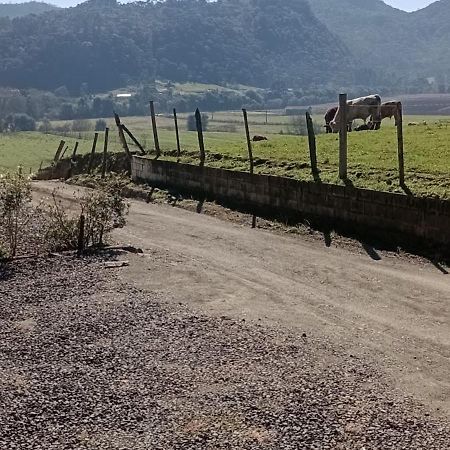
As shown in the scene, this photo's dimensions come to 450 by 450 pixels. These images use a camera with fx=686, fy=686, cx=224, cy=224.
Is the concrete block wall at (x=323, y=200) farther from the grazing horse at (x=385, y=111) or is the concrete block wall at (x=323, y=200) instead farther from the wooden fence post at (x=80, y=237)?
the grazing horse at (x=385, y=111)

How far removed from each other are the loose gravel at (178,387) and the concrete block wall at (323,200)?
5.60 meters

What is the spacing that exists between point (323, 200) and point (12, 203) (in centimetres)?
709

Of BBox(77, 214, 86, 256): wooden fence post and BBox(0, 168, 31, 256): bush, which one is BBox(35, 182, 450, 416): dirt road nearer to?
BBox(77, 214, 86, 256): wooden fence post

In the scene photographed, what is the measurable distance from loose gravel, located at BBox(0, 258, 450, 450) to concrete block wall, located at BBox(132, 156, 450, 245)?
560cm

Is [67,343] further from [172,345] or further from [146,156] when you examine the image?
[146,156]

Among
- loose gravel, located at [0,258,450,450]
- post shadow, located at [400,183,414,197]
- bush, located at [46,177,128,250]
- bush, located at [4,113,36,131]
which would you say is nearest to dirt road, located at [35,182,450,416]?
loose gravel, located at [0,258,450,450]

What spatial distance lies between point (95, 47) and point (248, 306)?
546 ft

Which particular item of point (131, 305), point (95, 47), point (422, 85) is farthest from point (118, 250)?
point (422, 85)

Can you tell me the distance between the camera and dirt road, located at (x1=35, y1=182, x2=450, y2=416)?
8812 mm

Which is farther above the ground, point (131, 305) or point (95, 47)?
point (95, 47)

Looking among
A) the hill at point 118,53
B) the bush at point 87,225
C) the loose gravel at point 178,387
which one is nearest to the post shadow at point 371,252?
the loose gravel at point 178,387

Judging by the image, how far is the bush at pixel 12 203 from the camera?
43.5ft

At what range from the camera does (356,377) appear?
8008 millimetres

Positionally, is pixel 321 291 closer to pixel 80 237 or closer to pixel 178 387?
pixel 178 387
